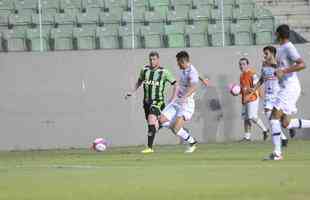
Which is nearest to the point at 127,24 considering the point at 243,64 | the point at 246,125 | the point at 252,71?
the point at 243,64

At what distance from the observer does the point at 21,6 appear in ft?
74.5

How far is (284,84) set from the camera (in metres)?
14.2

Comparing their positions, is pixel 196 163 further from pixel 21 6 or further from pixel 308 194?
pixel 21 6

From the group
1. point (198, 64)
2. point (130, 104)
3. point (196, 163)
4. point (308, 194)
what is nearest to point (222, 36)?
point (198, 64)

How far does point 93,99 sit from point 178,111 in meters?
5.07

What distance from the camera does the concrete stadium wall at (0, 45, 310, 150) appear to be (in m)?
22.2

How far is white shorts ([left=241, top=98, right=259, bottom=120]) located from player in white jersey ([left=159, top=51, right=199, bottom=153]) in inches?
169

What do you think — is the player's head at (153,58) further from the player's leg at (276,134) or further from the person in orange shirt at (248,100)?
the player's leg at (276,134)

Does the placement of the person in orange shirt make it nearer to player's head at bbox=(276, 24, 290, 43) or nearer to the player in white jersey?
the player in white jersey

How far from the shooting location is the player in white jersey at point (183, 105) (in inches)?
687

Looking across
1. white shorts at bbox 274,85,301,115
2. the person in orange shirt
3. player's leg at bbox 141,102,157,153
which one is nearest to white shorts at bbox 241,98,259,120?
the person in orange shirt

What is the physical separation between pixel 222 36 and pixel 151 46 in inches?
66.6

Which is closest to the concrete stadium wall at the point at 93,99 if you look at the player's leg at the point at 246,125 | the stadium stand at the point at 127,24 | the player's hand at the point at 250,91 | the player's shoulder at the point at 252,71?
the player's shoulder at the point at 252,71

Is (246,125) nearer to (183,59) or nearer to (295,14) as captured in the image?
(295,14)
